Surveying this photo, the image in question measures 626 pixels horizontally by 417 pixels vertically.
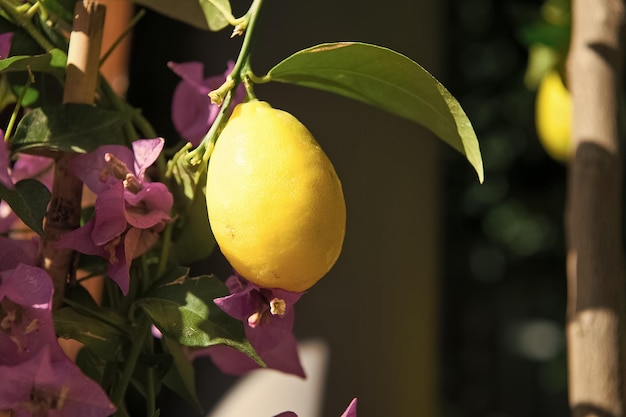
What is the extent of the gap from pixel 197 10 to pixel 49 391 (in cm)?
20

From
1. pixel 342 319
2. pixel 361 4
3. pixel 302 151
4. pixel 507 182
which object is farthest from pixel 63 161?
pixel 507 182

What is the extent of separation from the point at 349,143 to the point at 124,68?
32 centimetres

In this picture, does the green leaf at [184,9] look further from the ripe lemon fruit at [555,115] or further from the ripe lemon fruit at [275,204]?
the ripe lemon fruit at [555,115]

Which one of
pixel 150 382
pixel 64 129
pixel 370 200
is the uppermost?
pixel 64 129

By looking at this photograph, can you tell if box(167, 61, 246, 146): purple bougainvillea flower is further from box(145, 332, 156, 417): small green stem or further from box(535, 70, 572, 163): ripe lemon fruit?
box(535, 70, 572, 163): ripe lemon fruit

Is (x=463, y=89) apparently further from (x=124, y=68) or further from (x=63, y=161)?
(x=63, y=161)

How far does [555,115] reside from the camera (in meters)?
0.75

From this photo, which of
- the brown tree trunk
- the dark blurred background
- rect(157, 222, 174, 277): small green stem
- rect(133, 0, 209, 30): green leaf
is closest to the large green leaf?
rect(133, 0, 209, 30): green leaf

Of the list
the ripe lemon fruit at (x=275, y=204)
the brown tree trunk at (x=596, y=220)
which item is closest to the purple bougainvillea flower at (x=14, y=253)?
the ripe lemon fruit at (x=275, y=204)

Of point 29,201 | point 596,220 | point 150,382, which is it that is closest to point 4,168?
point 29,201

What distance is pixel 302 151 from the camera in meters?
0.30

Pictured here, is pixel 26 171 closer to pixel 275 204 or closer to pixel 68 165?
pixel 68 165

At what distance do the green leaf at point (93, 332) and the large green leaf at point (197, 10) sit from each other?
0.49 ft

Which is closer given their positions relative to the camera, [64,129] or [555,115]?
[64,129]
